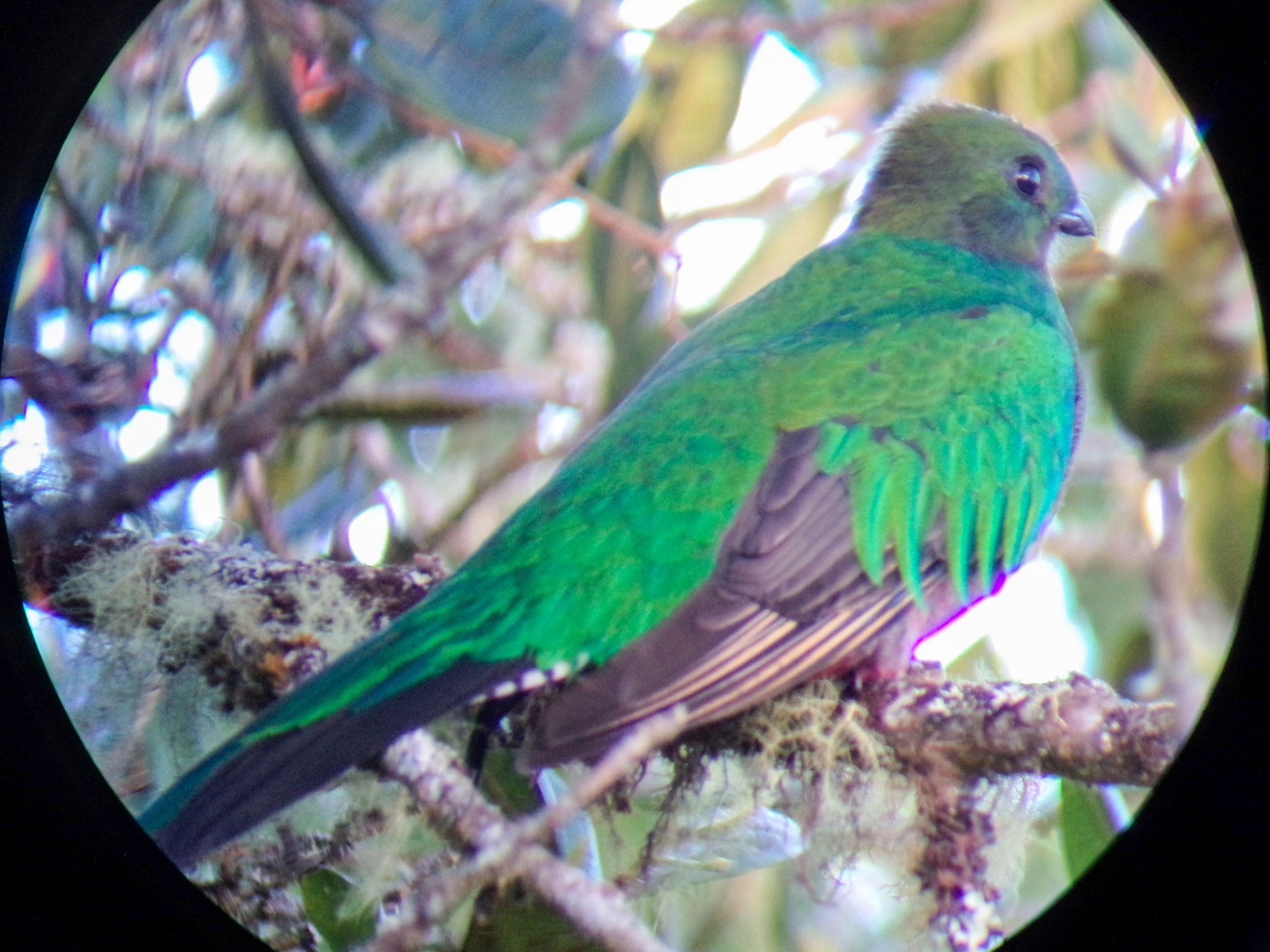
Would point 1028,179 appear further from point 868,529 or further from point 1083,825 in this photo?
point 1083,825

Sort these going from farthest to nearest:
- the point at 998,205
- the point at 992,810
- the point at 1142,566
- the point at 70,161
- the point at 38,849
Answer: the point at 998,205
the point at 1142,566
the point at 992,810
the point at 70,161
the point at 38,849

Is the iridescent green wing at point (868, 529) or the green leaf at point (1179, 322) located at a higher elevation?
the green leaf at point (1179, 322)

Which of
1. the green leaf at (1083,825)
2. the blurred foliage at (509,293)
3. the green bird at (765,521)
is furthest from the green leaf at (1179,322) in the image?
the green leaf at (1083,825)

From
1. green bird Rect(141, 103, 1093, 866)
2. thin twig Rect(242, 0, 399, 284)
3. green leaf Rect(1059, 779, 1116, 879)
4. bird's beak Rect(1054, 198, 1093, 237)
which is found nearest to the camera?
green bird Rect(141, 103, 1093, 866)

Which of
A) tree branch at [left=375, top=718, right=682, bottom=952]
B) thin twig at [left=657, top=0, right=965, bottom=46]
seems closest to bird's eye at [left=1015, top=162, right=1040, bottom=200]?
thin twig at [left=657, top=0, right=965, bottom=46]

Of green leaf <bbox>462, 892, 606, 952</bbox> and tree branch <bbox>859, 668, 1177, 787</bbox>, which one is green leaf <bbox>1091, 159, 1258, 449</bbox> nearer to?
tree branch <bbox>859, 668, 1177, 787</bbox>

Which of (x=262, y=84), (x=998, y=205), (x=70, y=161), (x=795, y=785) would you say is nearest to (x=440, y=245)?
(x=262, y=84)

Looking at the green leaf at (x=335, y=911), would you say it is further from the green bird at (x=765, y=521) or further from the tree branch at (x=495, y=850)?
the green bird at (x=765, y=521)

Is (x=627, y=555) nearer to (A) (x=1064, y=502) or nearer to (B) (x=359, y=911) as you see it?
(B) (x=359, y=911)
